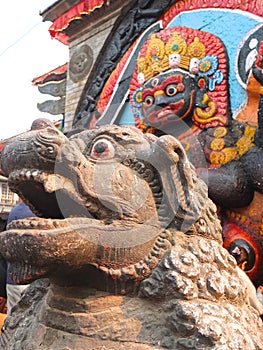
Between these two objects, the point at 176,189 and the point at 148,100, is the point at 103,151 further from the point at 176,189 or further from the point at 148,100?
the point at 148,100

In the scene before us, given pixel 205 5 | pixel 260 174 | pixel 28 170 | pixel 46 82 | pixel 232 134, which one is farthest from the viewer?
pixel 46 82

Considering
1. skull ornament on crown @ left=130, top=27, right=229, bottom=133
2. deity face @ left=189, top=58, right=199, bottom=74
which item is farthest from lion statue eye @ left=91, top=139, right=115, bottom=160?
deity face @ left=189, top=58, right=199, bottom=74

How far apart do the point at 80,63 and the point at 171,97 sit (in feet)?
7.84

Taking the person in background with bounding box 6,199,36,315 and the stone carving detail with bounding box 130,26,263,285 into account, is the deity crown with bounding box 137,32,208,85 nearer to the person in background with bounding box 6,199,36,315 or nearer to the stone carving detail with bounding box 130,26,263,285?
the stone carving detail with bounding box 130,26,263,285

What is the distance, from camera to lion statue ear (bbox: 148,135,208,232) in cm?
147

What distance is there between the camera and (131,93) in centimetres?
→ 485

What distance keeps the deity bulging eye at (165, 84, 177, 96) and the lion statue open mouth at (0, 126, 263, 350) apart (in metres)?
2.71

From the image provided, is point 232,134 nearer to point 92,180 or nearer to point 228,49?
point 228,49

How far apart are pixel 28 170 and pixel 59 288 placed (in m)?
0.42

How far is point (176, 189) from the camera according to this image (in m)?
1.48

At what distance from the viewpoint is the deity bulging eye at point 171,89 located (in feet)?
13.7

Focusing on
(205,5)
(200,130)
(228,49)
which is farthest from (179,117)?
(205,5)

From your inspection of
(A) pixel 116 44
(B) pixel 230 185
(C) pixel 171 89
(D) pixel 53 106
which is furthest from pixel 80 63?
(B) pixel 230 185

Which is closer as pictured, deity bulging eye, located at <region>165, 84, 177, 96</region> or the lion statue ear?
the lion statue ear
